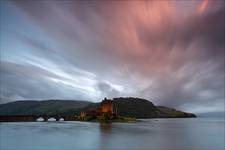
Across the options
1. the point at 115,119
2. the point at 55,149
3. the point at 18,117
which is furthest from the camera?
the point at 18,117

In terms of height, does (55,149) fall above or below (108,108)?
below

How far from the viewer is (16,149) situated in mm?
50000

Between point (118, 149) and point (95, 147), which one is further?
point (95, 147)

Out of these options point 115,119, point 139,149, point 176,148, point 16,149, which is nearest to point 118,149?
point 139,149

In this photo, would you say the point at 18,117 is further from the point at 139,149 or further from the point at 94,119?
the point at 139,149

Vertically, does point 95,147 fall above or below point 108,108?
below

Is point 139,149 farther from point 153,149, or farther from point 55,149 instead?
point 55,149

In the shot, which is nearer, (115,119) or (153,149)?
(153,149)

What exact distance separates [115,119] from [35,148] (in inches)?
5395

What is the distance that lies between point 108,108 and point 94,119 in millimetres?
14591

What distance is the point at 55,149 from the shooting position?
4962cm

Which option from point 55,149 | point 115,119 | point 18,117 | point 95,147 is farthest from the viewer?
point 18,117

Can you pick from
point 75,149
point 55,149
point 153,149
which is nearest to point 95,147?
point 75,149

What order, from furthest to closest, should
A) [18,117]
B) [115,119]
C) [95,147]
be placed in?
[18,117], [115,119], [95,147]
